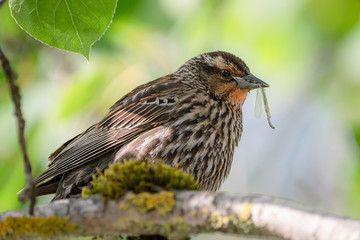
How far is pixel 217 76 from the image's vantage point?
5016 millimetres

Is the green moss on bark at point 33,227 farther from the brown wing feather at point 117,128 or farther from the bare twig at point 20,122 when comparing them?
the brown wing feather at point 117,128

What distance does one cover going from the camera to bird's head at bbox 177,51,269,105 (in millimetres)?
4887

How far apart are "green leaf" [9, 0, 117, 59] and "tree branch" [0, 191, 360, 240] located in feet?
2.67

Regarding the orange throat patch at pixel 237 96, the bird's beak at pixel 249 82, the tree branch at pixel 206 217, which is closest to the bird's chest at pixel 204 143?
the orange throat patch at pixel 237 96

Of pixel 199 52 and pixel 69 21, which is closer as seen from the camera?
pixel 69 21

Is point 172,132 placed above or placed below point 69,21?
below

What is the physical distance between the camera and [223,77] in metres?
4.99

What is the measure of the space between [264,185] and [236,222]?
629 cm

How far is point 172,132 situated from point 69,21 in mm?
1579

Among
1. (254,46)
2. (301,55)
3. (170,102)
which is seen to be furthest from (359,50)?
(170,102)

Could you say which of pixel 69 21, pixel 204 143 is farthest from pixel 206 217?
pixel 204 143

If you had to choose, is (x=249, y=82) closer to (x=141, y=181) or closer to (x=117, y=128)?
(x=117, y=128)

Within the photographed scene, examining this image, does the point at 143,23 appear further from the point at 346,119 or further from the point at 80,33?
the point at 80,33

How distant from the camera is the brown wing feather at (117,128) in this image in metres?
4.39
